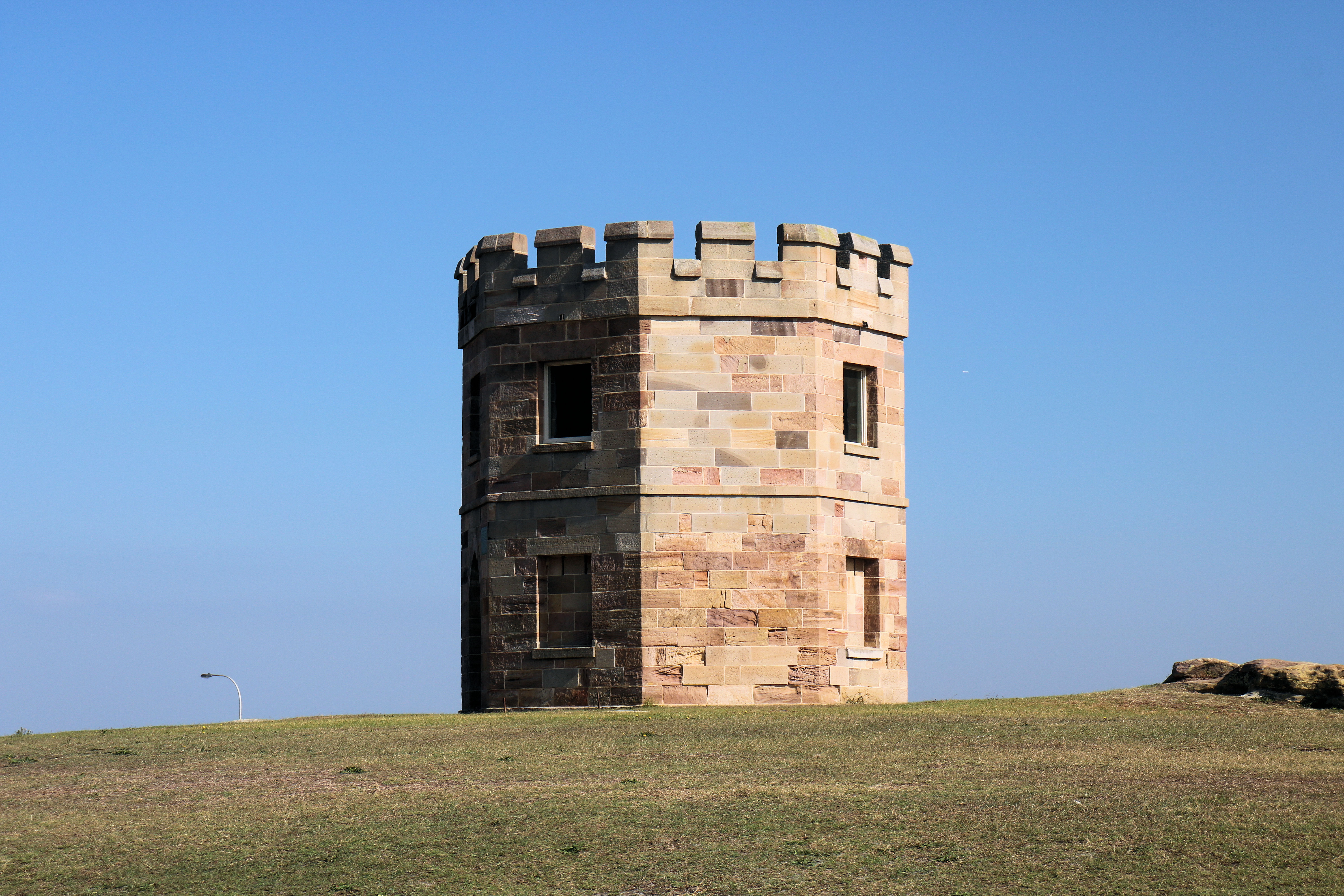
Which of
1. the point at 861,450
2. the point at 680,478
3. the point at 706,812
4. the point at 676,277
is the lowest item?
the point at 706,812

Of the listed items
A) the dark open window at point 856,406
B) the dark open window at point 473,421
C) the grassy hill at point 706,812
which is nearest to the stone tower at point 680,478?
the dark open window at point 856,406

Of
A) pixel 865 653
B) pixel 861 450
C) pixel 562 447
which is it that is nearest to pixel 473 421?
pixel 562 447

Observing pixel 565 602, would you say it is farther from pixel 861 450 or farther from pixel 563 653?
pixel 861 450

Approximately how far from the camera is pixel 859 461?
23688 millimetres

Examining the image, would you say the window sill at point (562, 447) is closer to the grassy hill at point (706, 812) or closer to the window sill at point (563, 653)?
the window sill at point (563, 653)

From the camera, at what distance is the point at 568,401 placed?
23.5 m

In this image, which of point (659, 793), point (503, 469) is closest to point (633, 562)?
point (503, 469)

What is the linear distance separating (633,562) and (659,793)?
10.2 meters

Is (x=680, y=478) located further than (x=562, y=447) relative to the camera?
No

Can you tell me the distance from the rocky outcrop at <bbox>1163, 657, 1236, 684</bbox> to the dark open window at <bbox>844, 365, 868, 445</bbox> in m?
5.84

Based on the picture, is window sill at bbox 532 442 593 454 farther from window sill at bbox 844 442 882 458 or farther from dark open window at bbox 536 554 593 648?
window sill at bbox 844 442 882 458

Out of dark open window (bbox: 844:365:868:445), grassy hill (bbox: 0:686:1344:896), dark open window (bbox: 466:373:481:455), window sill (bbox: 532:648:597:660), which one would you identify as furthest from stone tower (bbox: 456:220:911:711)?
grassy hill (bbox: 0:686:1344:896)

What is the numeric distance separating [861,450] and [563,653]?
18.4ft

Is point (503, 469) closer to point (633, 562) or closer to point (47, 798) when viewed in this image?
point (633, 562)
